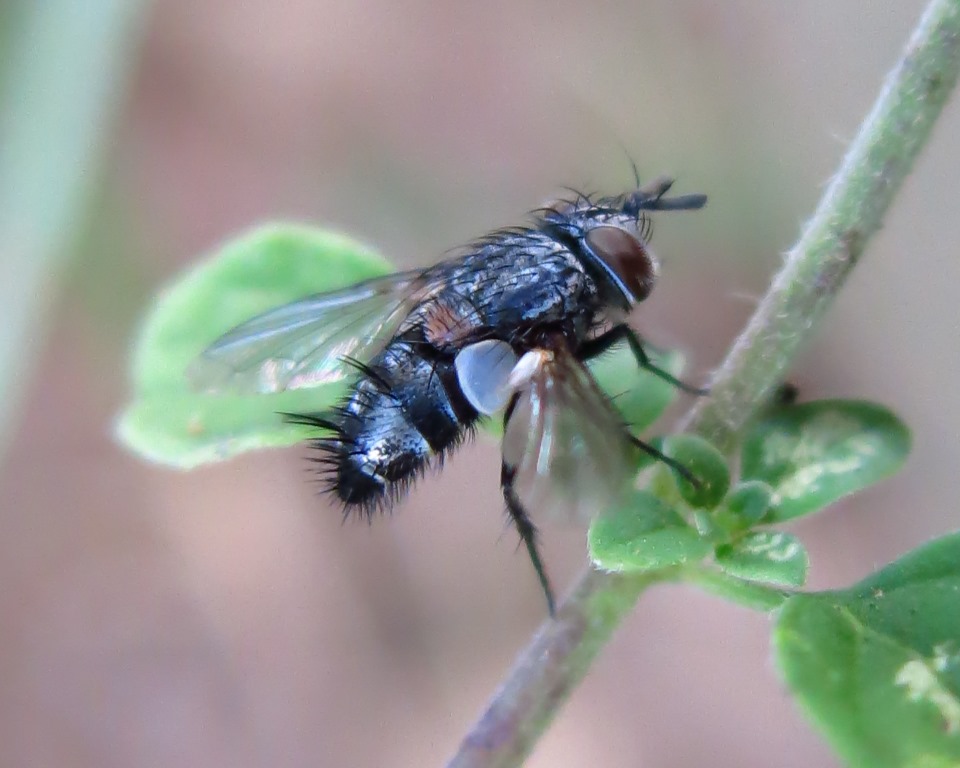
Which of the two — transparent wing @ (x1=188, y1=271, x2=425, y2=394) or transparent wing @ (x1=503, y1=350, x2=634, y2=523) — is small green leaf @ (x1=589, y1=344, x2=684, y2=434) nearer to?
transparent wing @ (x1=503, y1=350, x2=634, y2=523)

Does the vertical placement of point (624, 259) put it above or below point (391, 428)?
above

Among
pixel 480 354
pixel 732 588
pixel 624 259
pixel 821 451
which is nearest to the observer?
pixel 732 588

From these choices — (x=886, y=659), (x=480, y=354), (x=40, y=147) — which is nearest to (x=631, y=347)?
(x=480, y=354)

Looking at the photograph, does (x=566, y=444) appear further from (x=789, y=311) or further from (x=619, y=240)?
(x=619, y=240)

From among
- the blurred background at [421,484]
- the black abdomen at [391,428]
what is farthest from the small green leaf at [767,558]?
the blurred background at [421,484]

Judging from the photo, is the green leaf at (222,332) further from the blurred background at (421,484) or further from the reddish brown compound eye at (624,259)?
the blurred background at (421,484)

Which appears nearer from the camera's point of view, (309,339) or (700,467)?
(700,467)
